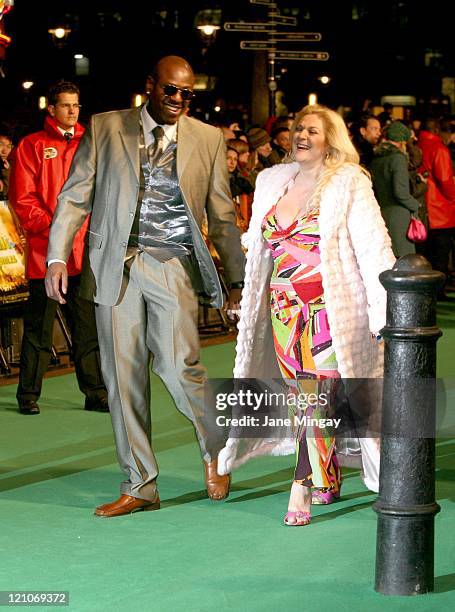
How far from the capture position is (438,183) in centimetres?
1650

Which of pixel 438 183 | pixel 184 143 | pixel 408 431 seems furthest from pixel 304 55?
pixel 408 431

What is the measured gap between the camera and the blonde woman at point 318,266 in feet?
22.4

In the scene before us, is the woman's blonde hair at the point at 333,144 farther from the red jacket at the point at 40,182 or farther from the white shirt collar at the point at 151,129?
the red jacket at the point at 40,182

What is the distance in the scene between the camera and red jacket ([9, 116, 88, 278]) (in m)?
9.88

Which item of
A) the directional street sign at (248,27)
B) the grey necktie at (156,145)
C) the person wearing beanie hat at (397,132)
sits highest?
the directional street sign at (248,27)

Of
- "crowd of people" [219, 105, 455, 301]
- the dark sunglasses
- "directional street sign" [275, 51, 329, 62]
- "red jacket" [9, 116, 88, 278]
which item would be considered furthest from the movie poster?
"directional street sign" [275, 51, 329, 62]

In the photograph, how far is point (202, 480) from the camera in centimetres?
793

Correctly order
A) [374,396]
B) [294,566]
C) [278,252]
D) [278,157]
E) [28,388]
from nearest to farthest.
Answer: [294,566], [278,252], [374,396], [28,388], [278,157]

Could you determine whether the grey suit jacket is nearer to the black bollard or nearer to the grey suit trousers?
the grey suit trousers

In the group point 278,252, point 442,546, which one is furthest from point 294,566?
point 278,252

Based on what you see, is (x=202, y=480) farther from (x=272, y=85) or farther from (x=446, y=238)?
(x=272, y=85)

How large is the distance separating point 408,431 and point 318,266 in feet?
5.16

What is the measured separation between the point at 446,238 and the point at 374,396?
30.7 feet

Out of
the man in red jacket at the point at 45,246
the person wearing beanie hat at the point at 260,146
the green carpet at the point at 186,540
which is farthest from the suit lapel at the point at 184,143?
the person wearing beanie hat at the point at 260,146
